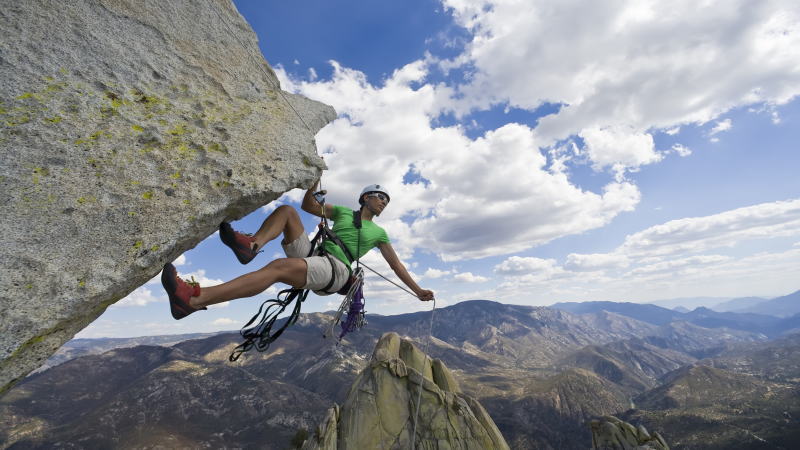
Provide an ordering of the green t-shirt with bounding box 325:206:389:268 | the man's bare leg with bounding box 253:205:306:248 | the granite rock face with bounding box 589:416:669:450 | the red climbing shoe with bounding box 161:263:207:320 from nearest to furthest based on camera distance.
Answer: the red climbing shoe with bounding box 161:263:207:320
the man's bare leg with bounding box 253:205:306:248
the green t-shirt with bounding box 325:206:389:268
the granite rock face with bounding box 589:416:669:450

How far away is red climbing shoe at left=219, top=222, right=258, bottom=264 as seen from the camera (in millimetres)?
4582

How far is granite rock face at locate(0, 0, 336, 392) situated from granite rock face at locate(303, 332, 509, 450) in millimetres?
15505

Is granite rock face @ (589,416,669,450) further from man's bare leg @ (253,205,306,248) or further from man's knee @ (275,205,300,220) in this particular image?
man's knee @ (275,205,300,220)

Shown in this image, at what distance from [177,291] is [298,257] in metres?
2.06

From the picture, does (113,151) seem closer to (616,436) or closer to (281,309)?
(281,309)

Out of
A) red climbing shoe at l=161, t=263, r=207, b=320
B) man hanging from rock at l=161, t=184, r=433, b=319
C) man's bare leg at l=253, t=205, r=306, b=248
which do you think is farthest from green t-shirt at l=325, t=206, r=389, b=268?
red climbing shoe at l=161, t=263, r=207, b=320

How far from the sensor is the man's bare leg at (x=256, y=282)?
416 cm

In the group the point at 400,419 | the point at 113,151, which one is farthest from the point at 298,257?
the point at 400,419

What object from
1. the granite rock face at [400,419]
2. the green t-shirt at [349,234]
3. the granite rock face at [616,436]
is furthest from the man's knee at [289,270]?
the granite rock face at [616,436]

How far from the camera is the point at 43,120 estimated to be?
356cm

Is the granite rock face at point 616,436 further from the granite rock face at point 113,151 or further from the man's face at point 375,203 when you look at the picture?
the granite rock face at point 113,151

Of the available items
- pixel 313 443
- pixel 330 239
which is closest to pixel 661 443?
pixel 313 443

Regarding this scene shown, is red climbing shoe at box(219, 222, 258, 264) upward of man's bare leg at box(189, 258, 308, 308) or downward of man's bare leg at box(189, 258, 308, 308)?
upward

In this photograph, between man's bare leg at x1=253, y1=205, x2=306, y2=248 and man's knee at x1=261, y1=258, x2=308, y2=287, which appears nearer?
man's knee at x1=261, y1=258, x2=308, y2=287
